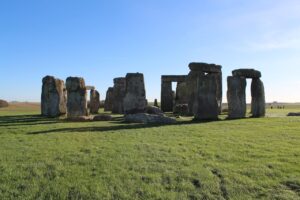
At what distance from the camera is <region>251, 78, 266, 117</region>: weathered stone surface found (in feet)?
82.5

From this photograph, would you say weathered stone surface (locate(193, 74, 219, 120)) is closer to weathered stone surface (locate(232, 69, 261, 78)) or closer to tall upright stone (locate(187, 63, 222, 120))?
tall upright stone (locate(187, 63, 222, 120))

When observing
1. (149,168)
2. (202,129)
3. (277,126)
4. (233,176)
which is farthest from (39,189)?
(277,126)

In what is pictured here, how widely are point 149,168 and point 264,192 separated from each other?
9.78 ft

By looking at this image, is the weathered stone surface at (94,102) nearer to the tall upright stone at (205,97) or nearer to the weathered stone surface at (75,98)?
the weathered stone surface at (75,98)

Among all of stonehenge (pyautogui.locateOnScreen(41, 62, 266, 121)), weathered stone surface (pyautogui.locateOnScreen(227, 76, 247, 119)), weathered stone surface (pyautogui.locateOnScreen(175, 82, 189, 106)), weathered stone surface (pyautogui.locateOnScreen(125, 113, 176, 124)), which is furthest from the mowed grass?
weathered stone surface (pyautogui.locateOnScreen(175, 82, 189, 106))

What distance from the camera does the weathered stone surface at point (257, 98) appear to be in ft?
82.5

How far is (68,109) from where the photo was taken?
83.5 ft

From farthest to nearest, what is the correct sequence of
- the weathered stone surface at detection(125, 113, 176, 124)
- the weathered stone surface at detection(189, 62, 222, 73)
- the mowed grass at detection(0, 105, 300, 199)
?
the weathered stone surface at detection(189, 62, 222, 73) < the weathered stone surface at detection(125, 113, 176, 124) < the mowed grass at detection(0, 105, 300, 199)

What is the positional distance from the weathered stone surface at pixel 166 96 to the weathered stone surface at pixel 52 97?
1199 cm

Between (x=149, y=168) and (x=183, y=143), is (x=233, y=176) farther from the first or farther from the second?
(x=183, y=143)

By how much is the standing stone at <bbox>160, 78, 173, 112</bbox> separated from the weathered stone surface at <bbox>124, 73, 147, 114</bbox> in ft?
40.2

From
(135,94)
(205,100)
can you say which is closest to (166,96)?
(135,94)

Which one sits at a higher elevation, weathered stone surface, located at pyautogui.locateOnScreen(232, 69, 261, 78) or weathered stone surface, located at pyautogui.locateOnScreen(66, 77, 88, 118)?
weathered stone surface, located at pyautogui.locateOnScreen(232, 69, 261, 78)

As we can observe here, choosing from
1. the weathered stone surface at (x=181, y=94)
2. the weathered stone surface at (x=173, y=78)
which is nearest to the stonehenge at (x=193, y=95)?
the weathered stone surface at (x=181, y=94)
